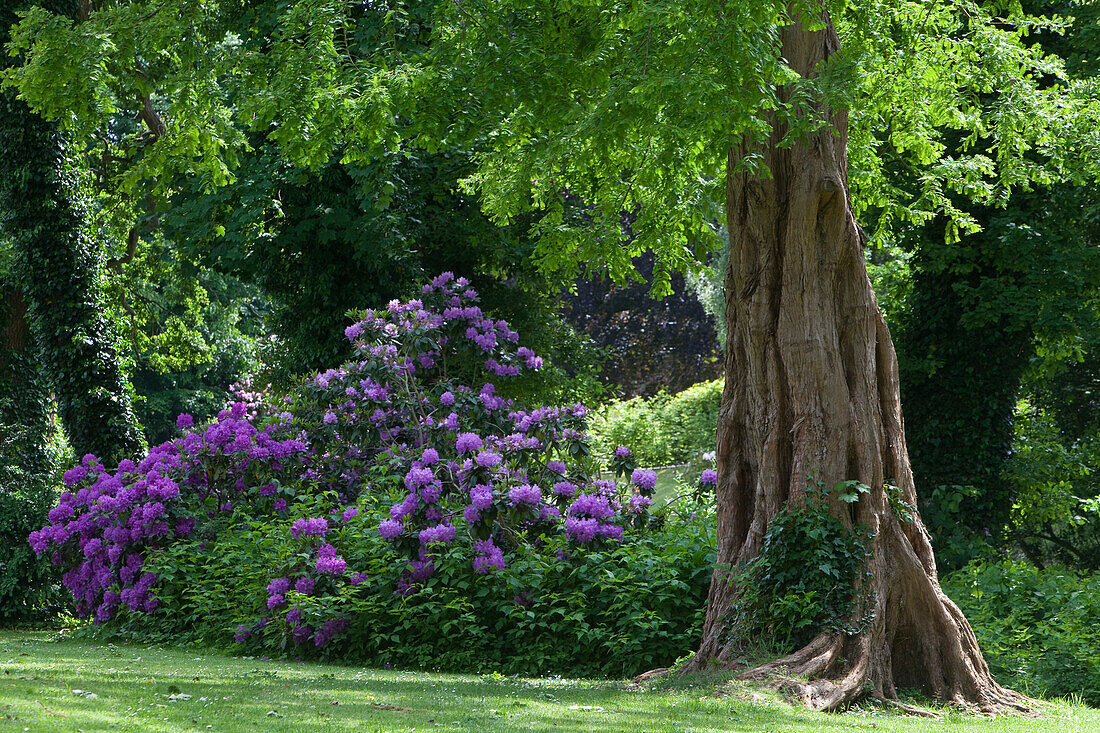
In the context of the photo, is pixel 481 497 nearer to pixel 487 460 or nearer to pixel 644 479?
pixel 487 460

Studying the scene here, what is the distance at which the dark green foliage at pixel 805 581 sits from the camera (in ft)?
20.7

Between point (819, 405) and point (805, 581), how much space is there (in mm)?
1129

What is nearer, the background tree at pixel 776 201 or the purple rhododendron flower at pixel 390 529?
the background tree at pixel 776 201

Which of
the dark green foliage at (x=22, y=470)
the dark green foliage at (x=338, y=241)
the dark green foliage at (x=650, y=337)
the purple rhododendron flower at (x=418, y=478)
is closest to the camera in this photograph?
the purple rhododendron flower at (x=418, y=478)

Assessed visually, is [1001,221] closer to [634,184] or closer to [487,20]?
[634,184]

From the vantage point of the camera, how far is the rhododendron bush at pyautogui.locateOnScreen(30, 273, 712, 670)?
7766 millimetres

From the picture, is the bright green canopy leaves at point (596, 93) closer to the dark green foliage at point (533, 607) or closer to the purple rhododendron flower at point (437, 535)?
the purple rhododendron flower at point (437, 535)

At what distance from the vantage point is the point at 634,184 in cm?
904

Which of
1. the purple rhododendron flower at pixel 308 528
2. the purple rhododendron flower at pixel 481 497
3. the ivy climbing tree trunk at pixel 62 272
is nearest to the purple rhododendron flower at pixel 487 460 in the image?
the purple rhododendron flower at pixel 481 497

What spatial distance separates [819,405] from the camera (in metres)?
6.65

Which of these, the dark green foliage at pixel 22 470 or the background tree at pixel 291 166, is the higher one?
the background tree at pixel 291 166

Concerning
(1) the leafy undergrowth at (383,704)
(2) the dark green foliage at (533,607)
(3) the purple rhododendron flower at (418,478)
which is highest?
(3) the purple rhododendron flower at (418,478)

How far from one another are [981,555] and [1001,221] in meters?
4.33

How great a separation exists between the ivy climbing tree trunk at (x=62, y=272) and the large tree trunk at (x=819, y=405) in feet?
32.4
